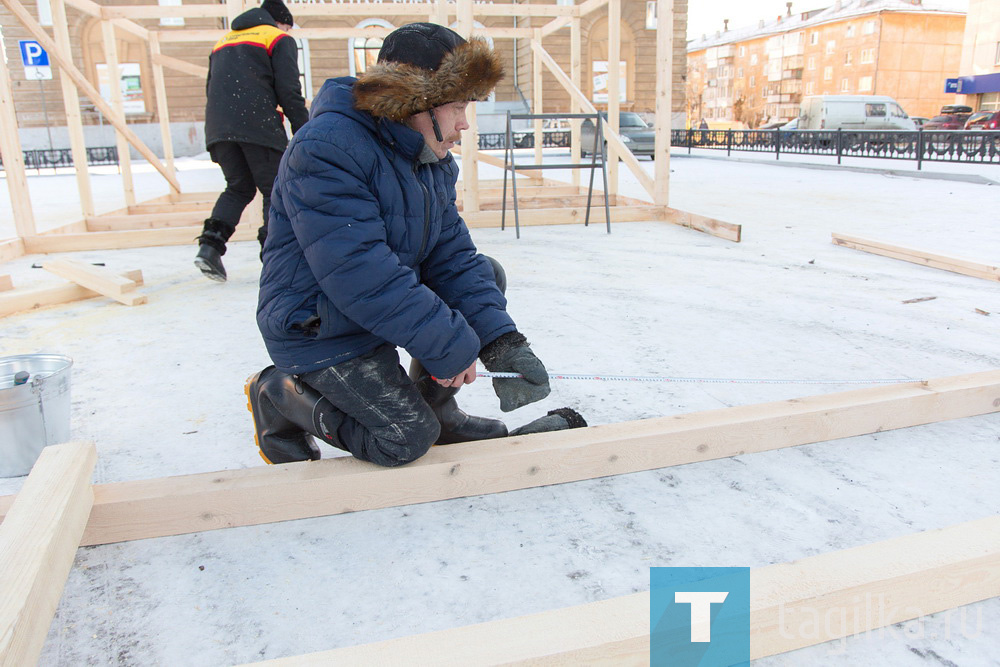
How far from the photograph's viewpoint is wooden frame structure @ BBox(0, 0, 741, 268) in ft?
17.2

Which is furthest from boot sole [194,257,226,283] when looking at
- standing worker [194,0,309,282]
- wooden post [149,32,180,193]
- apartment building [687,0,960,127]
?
apartment building [687,0,960,127]

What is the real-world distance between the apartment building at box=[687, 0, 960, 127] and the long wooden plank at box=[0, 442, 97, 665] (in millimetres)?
46011

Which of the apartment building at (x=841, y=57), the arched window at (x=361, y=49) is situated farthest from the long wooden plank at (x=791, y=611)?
the apartment building at (x=841, y=57)

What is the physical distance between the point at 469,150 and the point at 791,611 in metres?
5.49

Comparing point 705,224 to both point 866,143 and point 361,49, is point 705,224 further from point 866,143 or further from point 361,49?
point 361,49

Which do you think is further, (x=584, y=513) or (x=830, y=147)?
(x=830, y=147)

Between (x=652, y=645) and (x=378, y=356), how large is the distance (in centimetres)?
99

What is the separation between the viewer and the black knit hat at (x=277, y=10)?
14.0 feet

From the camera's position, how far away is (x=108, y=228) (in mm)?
6422

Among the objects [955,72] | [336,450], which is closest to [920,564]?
[336,450]

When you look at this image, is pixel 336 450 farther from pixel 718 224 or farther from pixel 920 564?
pixel 718 224

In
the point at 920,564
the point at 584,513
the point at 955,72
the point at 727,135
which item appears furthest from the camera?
the point at 955,72

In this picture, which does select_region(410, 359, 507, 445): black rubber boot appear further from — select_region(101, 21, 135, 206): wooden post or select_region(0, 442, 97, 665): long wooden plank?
select_region(101, 21, 135, 206): wooden post

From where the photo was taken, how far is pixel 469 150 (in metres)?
6.27
